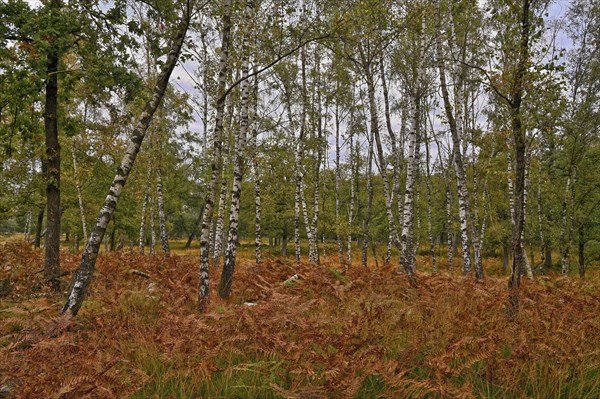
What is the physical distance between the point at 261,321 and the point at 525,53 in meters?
5.81

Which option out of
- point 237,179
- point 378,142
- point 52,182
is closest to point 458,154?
point 378,142

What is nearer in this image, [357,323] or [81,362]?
[81,362]

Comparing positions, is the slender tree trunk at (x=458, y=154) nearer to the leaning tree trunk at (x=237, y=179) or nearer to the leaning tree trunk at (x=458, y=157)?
the leaning tree trunk at (x=458, y=157)

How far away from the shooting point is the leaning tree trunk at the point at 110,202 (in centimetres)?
563

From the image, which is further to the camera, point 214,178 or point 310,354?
point 214,178

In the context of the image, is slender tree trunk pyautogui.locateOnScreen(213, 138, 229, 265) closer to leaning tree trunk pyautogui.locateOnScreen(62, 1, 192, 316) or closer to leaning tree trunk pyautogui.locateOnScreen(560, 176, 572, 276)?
leaning tree trunk pyautogui.locateOnScreen(62, 1, 192, 316)

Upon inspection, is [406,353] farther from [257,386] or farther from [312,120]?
[312,120]

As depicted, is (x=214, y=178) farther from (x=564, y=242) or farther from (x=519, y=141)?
(x=564, y=242)

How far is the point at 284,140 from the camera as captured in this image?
62.8 ft

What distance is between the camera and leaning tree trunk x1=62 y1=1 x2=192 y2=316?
5633 millimetres

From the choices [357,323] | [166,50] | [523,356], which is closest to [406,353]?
[357,323]

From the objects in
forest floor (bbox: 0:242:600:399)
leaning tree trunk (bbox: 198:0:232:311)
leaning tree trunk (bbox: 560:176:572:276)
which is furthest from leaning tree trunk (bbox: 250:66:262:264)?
leaning tree trunk (bbox: 560:176:572:276)

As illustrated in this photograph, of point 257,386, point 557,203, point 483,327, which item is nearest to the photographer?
point 257,386

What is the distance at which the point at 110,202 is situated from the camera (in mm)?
5852
